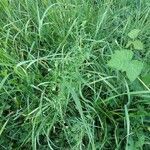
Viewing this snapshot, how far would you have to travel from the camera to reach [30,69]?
6.66 ft

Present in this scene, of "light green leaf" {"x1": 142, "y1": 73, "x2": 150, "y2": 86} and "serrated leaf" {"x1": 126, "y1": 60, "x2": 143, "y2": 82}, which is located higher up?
"serrated leaf" {"x1": 126, "y1": 60, "x2": 143, "y2": 82}

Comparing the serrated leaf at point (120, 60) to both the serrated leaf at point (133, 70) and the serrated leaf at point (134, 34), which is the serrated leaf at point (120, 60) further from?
the serrated leaf at point (134, 34)

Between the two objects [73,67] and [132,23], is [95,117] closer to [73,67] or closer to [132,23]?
[73,67]

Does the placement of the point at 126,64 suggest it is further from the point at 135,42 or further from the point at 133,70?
the point at 135,42

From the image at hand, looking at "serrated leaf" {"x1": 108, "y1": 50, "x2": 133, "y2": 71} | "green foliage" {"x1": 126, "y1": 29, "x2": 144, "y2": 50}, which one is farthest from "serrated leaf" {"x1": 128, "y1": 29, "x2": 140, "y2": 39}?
"serrated leaf" {"x1": 108, "y1": 50, "x2": 133, "y2": 71}

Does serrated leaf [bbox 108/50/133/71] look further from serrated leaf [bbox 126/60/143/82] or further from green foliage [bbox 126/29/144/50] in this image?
green foliage [bbox 126/29/144/50]

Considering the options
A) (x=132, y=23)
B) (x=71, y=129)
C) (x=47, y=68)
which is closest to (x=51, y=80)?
(x=47, y=68)

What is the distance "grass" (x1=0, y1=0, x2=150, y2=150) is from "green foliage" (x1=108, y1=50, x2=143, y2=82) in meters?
0.09

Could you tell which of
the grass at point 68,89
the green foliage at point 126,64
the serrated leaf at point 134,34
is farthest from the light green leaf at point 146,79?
the serrated leaf at point 134,34

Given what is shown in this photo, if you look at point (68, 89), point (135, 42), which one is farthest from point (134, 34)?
point (68, 89)

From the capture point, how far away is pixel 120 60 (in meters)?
1.90

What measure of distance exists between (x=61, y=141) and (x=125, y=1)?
976 mm

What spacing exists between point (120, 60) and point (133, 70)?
0.08 m

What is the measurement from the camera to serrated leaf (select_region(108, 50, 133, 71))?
1874 mm
